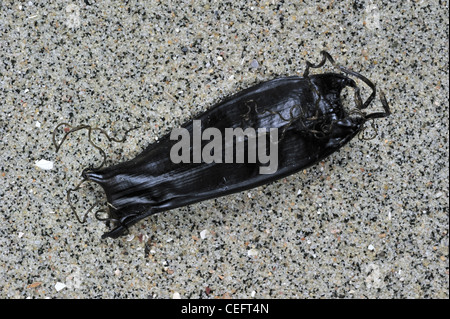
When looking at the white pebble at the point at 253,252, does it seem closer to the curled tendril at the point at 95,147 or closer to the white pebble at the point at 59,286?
the curled tendril at the point at 95,147

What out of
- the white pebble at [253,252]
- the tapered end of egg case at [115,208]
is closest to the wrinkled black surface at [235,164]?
the tapered end of egg case at [115,208]

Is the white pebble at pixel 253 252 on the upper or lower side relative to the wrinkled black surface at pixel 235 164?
lower

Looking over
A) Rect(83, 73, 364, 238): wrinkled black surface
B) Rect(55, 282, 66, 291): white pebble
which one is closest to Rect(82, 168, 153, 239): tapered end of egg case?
Rect(83, 73, 364, 238): wrinkled black surface

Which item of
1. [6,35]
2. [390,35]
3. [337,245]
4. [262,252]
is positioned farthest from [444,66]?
[6,35]

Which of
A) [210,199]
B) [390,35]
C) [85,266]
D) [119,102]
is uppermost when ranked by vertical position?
[390,35]

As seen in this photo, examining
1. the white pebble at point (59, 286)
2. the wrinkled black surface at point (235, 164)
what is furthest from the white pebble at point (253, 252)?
the white pebble at point (59, 286)

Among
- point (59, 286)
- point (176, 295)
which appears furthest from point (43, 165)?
point (176, 295)

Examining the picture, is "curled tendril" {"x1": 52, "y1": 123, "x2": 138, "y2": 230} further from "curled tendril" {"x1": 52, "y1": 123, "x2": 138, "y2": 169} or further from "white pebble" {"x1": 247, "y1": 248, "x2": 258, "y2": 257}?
"white pebble" {"x1": 247, "y1": 248, "x2": 258, "y2": 257}

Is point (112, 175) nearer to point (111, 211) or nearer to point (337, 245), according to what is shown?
point (111, 211)

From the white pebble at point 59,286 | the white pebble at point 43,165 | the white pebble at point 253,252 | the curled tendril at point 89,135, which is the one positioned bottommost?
the white pebble at point 59,286
